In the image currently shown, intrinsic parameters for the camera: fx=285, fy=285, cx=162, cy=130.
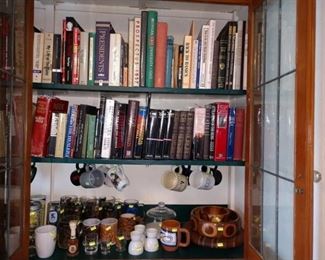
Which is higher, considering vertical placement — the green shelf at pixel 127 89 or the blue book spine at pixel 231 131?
the green shelf at pixel 127 89

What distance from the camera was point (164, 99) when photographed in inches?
62.5

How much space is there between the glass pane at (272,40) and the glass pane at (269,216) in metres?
0.42

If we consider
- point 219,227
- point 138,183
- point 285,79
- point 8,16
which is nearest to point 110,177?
point 138,183

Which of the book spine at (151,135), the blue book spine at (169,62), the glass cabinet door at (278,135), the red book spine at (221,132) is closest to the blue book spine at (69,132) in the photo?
the book spine at (151,135)

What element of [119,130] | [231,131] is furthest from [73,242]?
[231,131]

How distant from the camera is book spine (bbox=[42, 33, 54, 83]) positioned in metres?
1.28

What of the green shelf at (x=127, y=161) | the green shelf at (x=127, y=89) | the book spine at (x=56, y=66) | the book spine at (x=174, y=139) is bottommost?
the green shelf at (x=127, y=161)

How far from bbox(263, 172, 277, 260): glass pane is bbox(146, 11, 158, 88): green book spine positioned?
2.12 ft

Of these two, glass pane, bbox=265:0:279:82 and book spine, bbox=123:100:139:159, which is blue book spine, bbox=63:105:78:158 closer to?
book spine, bbox=123:100:139:159

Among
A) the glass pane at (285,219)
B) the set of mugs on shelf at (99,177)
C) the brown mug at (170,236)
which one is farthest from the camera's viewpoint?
the set of mugs on shelf at (99,177)

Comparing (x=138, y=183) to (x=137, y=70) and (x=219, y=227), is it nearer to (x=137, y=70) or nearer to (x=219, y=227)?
(x=219, y=227)

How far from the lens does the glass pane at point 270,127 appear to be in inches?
43.5

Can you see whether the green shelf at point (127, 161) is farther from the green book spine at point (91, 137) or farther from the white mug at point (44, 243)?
the white mug at point (44, 243)

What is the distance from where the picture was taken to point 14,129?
1149mm
